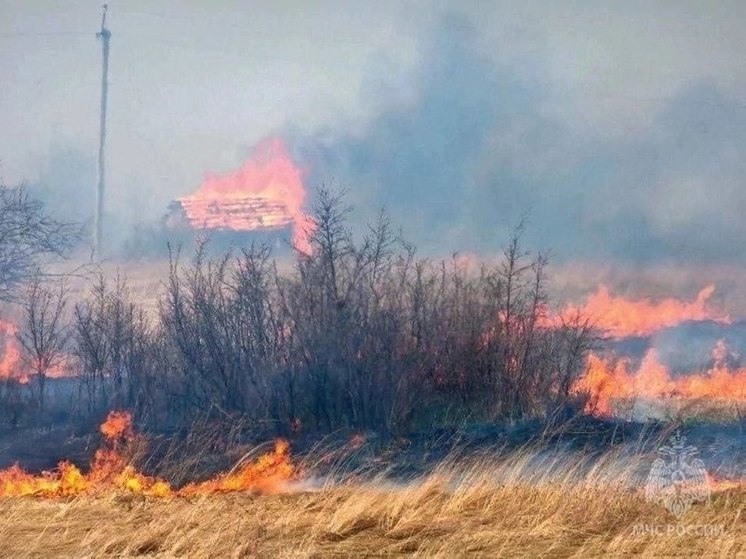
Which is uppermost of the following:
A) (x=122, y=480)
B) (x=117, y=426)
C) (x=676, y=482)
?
(x=676, y=482)

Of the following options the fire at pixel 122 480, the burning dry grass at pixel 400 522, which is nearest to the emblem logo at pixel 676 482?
the burning dry grass at pixel 400 522

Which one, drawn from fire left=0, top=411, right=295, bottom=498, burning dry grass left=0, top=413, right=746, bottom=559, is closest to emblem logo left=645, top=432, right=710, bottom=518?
burning dry grass left=0, top=413, right=746, bottom=559

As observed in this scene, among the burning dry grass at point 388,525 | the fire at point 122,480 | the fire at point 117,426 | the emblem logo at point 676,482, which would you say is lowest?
the fire at point 122,480

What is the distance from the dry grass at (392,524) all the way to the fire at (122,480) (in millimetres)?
1888

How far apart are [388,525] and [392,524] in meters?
0.05

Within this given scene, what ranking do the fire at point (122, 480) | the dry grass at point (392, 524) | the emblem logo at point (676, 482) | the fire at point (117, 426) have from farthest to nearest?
the fire at point (117, 426), the fire at point (122, 480), the emblem logo at point (676, 482), the dry grass at point (392, 524)

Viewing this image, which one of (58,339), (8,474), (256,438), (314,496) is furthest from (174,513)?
(58,339)

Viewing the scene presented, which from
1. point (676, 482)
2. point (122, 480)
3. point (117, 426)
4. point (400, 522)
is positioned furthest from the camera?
point (117, 426)

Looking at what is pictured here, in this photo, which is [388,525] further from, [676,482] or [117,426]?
[117,426]

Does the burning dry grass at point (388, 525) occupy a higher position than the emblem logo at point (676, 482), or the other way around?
the emblem logo at point (676, 482)

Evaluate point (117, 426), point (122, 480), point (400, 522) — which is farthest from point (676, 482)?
point (117, 426)

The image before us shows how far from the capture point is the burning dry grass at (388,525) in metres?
9.61

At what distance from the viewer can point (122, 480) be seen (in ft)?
51.5

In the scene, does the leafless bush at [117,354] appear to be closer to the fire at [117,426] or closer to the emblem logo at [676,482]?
the fire at [117,426]
